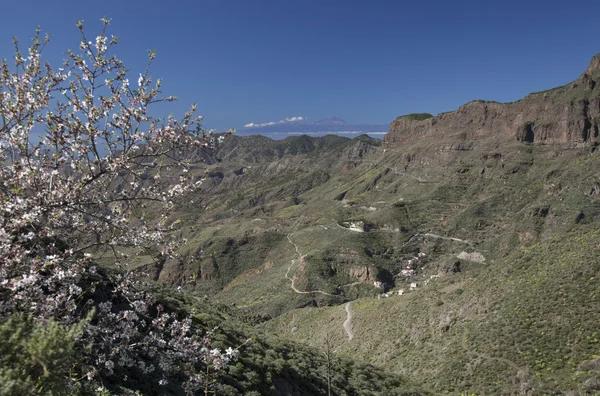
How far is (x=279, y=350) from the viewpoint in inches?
772

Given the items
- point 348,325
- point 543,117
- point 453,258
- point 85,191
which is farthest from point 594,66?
point 85,191

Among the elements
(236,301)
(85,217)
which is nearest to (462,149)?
(236,301)

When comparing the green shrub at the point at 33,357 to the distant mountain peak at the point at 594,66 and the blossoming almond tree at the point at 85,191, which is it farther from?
the distant mountain peak at the point at 594,66

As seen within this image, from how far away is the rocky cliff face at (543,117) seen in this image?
108 m

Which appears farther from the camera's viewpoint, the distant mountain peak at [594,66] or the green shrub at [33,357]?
the distant mountain peak at [594,66]

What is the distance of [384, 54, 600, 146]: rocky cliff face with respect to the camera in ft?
354

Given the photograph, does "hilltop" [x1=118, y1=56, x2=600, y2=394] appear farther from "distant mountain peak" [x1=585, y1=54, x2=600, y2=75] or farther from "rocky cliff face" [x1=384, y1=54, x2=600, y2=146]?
"distant mountain peak" [x1=585, y1=54, x2=600, y2=75]

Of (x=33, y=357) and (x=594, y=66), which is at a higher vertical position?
(x=594, y=66)

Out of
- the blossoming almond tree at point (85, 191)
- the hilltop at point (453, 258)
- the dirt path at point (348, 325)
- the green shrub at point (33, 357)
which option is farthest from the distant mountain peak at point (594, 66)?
the green shrub at point (33, 357)

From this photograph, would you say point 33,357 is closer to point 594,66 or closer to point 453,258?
point 453,258

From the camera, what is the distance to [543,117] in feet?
A: 402

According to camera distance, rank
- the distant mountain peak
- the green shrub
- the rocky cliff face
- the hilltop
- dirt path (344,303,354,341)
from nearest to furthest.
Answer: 1. the green shrub
2. the hilltop
3. dirt path (344,303,354,341)
4. the rocky cliff face
5. the distant mountain peak

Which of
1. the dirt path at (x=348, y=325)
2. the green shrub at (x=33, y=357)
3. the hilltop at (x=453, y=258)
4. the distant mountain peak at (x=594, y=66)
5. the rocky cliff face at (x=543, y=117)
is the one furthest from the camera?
the distant mountain peak at (x=594, y=66)

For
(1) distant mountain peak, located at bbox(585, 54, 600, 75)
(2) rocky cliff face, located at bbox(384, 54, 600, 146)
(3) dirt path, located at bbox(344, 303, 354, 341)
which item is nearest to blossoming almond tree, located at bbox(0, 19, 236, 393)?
(3) dirt path, located at bbox(344, 303, 354, 341)
